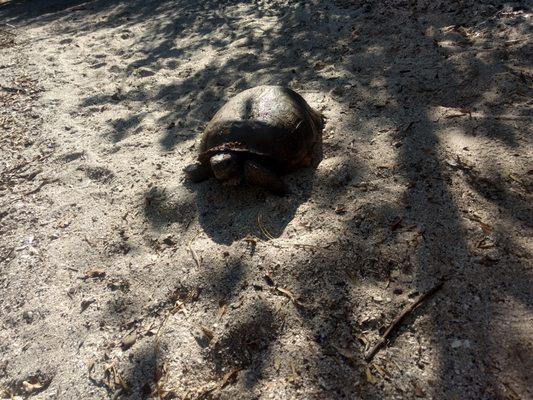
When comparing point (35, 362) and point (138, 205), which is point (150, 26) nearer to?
point (138, 205)

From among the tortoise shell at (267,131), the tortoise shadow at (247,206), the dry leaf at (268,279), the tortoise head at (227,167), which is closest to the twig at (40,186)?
the tortoise shadow at (247,206)

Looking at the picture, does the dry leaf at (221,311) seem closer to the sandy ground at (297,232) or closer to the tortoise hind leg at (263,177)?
the sandy ground at (297,232)

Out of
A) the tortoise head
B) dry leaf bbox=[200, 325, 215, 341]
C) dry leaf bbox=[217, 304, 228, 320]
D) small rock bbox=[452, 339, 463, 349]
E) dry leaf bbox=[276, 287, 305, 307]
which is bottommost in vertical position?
dry leaf bbox=[200, 325, 215, 341]

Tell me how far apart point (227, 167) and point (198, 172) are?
43cm

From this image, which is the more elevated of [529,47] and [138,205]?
[529,47]

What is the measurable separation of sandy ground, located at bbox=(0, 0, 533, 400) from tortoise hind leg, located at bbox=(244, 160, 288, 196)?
0.32 feet

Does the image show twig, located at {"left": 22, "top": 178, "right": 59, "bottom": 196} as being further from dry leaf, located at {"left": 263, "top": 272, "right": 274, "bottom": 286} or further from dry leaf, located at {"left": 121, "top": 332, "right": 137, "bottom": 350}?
dry leaf, located at {"left": 263, "top": 272, "right": 274, "bottom": 286}

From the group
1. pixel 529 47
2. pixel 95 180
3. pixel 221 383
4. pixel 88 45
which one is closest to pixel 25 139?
pixel 95 180

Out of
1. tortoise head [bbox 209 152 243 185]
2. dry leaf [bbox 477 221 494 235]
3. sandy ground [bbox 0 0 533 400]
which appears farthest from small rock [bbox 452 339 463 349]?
tortoise head [bbox 209 152 243 185]

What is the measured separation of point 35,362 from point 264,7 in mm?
6110

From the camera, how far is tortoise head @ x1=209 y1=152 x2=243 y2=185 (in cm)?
325

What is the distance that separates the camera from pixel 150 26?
Result: 698 cm

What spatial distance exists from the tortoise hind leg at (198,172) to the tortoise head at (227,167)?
235mm

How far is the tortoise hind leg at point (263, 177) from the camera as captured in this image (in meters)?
3.24
